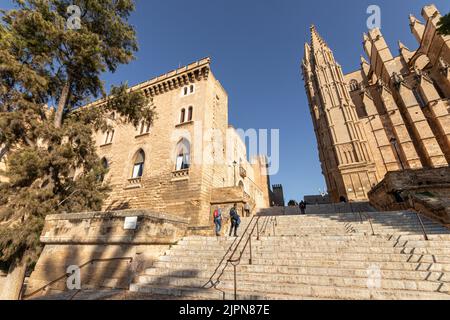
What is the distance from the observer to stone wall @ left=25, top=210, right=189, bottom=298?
6.04m

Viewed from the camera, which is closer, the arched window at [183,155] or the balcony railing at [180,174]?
the balcony railing at [180,174]

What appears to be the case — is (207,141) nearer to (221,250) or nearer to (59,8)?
(221,250)

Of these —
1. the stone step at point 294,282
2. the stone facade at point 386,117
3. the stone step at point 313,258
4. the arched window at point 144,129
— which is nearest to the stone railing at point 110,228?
the stone step at point 313,258

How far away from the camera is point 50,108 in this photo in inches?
391

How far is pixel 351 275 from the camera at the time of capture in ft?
14.0

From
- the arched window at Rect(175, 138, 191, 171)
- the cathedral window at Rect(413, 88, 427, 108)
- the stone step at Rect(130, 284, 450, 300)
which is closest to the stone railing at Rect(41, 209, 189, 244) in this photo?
the stone step at Rect(130, 284, 450, 300)

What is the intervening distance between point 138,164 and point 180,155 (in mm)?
3937

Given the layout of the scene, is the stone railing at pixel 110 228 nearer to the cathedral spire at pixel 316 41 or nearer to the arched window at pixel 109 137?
the arched window at pixel 109 137

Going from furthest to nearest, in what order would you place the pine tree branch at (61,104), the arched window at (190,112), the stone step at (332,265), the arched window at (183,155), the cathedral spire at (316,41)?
the cathedral spire at (316,41), the arched window at (190,112), the arched window at (183,155), the pine tree branch at (61,104), the stone step at (332,265)

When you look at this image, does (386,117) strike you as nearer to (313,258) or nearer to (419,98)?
(419,98)

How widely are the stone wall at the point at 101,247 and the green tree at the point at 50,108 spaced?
1096 millimetres

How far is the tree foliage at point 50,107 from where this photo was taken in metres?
7.47
